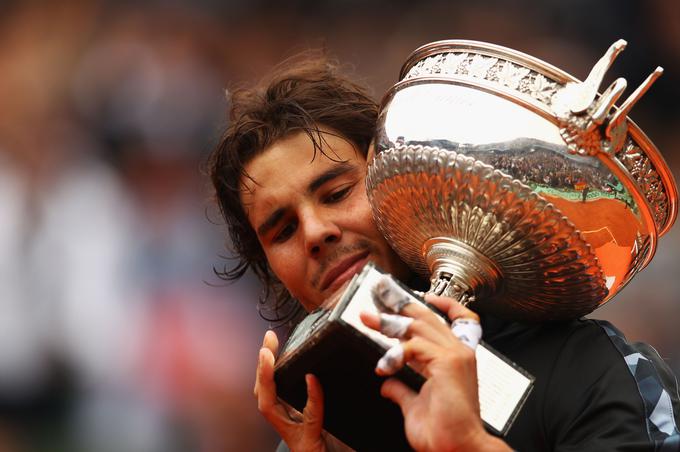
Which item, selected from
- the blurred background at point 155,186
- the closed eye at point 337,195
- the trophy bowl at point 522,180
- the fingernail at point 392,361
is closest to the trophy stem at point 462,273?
the trophy bowl at point 522,180

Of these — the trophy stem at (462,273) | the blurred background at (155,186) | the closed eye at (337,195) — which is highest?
the trophy stem at (462,273)

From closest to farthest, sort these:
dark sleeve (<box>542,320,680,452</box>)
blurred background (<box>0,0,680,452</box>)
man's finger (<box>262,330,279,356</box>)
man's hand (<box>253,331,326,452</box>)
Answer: dark sleeve (<box>542,320,680,452</box>) < man's hand (<box>253,331,326,452</box>) < man's finger (<box>262,330,279,356</box>) < blurred background (<box>0,0,680,452</box>)

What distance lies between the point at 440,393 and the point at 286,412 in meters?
0.44

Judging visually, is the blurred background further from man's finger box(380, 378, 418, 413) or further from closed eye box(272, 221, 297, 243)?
man's finger box(380, 378, 418, 413)

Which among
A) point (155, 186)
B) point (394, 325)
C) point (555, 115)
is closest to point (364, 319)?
point (394, 325)

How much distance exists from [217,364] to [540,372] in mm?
2127

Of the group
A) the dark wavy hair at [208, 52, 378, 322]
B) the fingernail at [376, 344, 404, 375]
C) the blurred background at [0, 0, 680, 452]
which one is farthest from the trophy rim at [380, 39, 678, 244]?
the blurred background at [0, 0, 680, 452]

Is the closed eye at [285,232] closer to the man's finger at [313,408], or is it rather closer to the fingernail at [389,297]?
the man's finger at [313,408]

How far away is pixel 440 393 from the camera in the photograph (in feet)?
3.51

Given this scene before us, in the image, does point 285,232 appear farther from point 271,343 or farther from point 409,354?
point 409,354

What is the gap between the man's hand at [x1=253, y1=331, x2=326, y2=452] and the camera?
4.37 ft

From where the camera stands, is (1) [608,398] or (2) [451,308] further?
(1) [608,398]

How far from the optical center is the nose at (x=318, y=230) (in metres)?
1.63

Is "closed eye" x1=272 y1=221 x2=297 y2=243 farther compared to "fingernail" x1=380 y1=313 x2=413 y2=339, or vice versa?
"closed eye" x1=272 y1=221 x2=297 y2=243
